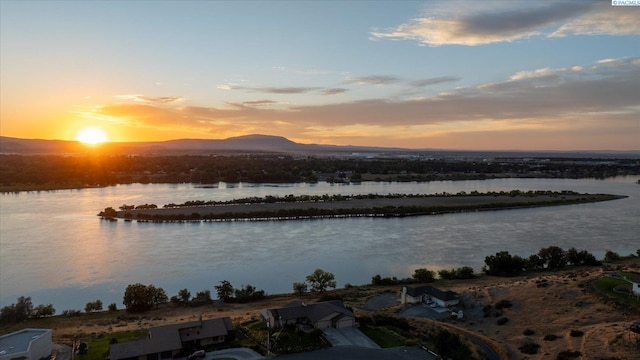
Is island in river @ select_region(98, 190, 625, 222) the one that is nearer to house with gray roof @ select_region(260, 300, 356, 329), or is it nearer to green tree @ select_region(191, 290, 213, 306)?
green tree @ select_region(191, 290, 213, 306)

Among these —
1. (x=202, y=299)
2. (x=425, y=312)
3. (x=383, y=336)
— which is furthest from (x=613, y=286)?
(x=202, y=299)

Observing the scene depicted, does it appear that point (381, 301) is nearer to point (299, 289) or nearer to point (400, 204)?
point (299, 289)

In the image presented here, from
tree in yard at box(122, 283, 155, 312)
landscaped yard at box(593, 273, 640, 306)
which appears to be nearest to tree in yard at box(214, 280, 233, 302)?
tree in yard at box(122, 283, 155, 312)

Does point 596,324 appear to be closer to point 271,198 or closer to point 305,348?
point 305,348

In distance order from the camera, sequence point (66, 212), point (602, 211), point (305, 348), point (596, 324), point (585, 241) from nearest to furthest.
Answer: point (305, 348), point (596, 324), point (585, 241), point (66, 212), point (602, 211)

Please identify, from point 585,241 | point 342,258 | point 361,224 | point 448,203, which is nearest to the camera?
point 342,258

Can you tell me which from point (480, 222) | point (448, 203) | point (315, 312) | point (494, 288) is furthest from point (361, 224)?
point (315, 312)

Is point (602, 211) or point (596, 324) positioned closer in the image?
point (596, 324)
